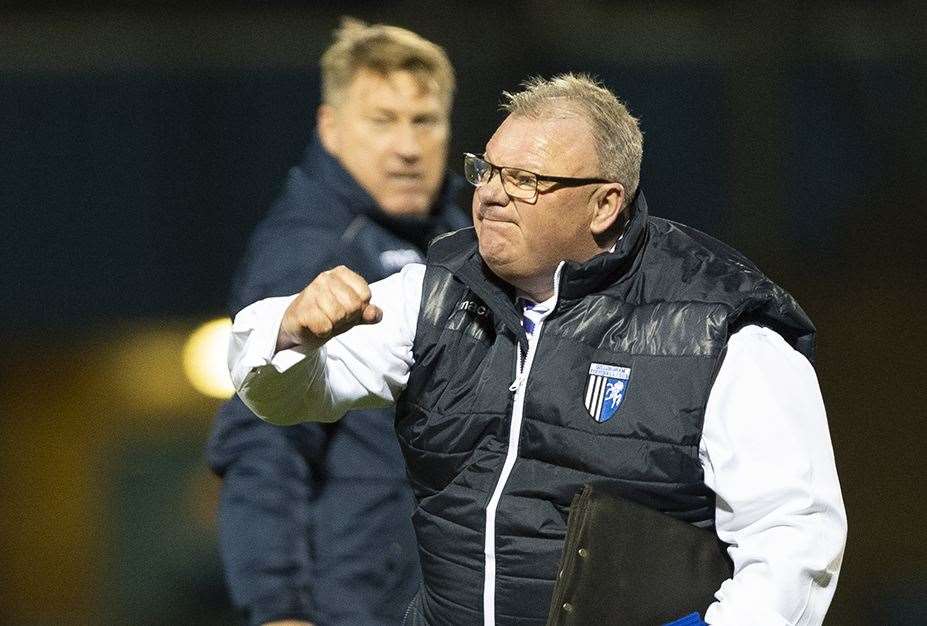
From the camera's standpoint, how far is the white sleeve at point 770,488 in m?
2.63

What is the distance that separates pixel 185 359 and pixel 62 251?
64 cm

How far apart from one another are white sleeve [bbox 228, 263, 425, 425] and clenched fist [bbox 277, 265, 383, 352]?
11 cm

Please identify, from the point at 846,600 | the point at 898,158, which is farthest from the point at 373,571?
the point at 898,158

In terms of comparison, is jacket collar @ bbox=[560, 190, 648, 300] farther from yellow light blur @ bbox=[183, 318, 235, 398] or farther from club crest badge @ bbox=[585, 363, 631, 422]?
yellow light blur @ bbox=[183, 318, 235, 398]

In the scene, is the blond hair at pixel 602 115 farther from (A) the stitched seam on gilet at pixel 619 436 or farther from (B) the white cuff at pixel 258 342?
(B) the white cuff at pixel 258 342

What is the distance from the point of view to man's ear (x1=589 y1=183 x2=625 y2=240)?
292 cm

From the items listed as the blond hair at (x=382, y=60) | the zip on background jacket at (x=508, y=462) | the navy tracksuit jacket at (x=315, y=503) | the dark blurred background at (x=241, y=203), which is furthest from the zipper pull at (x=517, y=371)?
the dark blurred background at (x=241, y=203)

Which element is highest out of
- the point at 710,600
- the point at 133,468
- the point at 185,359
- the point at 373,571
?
the point at 710,600

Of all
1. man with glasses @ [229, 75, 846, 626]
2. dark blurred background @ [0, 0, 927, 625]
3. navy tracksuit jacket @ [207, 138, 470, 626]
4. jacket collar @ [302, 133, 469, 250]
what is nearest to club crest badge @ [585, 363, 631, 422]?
man with glasses @ [229, 75, 846, 626]

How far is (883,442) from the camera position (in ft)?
20.5

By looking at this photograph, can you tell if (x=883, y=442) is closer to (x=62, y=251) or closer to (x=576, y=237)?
(x=62, y=251)

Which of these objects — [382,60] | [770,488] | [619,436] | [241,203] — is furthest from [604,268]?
[241,203]

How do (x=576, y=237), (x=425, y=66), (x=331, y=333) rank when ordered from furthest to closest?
(x=425, y=66) < (x=576, y=237) < (x=331, y=333)

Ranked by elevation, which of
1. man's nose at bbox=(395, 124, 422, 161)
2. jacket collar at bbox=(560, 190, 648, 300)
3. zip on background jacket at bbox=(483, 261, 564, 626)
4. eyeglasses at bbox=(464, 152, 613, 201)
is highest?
eyeglasses at bbox=(464, 152, 613, 201)
